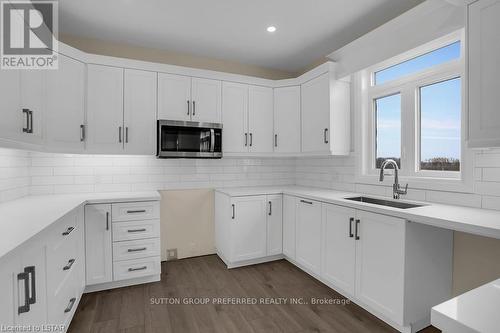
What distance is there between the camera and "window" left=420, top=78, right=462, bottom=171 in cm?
229

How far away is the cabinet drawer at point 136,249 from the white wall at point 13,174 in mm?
1023

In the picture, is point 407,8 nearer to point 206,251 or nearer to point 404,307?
point 404,307

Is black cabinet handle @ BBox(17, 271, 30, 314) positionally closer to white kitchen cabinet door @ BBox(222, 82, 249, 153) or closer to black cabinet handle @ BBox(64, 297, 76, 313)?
black cabinet handle @ BBox(64, 297, 76, 313)

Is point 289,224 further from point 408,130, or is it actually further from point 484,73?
point 484,73

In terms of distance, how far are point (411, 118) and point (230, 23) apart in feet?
6.78

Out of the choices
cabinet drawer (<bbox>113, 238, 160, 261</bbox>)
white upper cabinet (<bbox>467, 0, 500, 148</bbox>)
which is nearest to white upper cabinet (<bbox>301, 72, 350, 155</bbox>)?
white upper cabinet (<bbox>467, 0, 500, 148</bbox>)

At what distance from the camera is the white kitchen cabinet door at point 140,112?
2982mm

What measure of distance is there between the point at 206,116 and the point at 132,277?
1998mm

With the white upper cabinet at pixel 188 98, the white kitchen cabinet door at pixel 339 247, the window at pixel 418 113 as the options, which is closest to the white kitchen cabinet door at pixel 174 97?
the white upper cabinet at pixel 188 98

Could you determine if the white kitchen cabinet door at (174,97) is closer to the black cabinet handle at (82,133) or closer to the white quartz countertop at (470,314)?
the black cabinet handle at (82,133)

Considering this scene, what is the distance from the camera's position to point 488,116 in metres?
1.60

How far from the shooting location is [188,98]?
3.25 metres

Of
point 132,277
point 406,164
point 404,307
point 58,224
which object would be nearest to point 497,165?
point 406,164

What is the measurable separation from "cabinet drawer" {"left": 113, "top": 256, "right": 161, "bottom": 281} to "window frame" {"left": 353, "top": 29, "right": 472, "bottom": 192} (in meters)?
2.48
